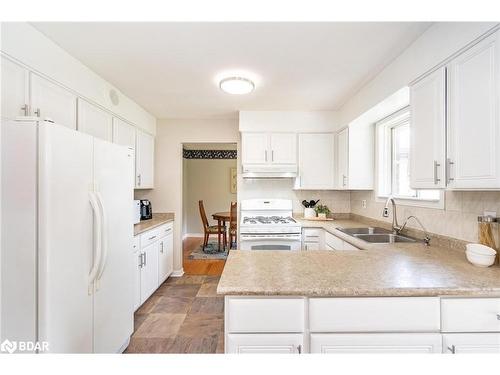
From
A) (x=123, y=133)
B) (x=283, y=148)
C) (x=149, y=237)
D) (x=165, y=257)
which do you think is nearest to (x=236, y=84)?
(x=283, y=148)

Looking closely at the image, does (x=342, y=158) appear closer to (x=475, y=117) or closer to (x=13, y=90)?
(x=475, y=117)

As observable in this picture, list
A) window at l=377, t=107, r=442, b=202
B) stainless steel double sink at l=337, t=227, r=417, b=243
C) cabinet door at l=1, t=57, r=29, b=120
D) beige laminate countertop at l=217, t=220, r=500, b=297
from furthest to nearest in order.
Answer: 1. window at l=377, t=107, r=442, b=202
2. stainless steel double sink at l=337, t=227, r=417, b=243
3. cabinet door at l=1, t=57, r=29, b=120
4. beige laminate countertop at l=217, t=220, r=500, b=297

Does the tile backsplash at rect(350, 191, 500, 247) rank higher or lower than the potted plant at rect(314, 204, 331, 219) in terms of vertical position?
higher

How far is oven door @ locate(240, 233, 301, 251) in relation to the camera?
9.39ft

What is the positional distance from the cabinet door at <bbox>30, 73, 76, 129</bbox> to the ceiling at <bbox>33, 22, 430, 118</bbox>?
0.33 meters

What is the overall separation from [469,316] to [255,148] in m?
2.60

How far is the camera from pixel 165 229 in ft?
10.9

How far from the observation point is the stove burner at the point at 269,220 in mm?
3076

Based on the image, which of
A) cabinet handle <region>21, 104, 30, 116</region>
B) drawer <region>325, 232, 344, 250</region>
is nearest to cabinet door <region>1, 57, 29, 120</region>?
cabinet handle <region>21, 104, 30, 116</region>

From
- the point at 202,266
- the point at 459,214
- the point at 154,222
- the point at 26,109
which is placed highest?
the point at 26,109

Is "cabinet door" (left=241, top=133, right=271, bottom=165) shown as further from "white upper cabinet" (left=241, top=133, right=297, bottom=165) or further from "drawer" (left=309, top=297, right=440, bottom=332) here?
"drawer" (left=309, top=297, right=440, bottom=332)

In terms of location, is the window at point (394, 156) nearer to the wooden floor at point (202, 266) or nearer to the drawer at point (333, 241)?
the drawer at point (333, 241)

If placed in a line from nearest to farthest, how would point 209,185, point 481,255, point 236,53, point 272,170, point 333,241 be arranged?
1. point 481,255
2. point 236,53
3. point 333,241
4. point 272,170
5. point 209,185
